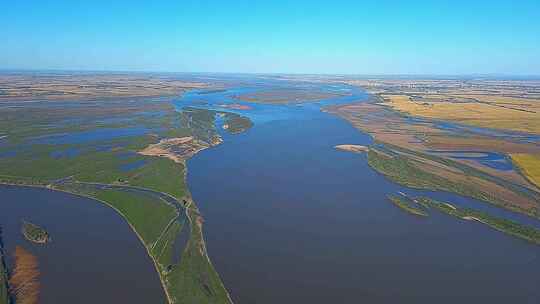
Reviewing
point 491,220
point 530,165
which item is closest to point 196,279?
point 491,220

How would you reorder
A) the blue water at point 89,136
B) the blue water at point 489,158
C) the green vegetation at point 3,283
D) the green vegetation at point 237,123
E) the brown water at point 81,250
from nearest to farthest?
the green vegetation at point 3,283 < the brown water at point 81,250 < the blue water at point 489,158 < the blue water at point 89,136 < the green vegetation at point 237,123

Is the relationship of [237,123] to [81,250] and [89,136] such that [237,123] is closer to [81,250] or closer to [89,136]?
[89,136]

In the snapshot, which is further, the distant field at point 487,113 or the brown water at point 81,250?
the distant field at point 487,113

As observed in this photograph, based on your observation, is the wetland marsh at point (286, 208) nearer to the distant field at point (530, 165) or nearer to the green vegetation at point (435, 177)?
the green vegetation at point (435, 177)

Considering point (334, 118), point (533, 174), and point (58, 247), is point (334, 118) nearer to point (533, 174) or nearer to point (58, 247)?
point (533, 174)

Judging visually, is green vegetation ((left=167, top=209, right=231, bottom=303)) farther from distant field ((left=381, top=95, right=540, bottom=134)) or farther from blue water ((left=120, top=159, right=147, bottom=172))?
distant field ((left=381, top=95, right=540, bottom=134))

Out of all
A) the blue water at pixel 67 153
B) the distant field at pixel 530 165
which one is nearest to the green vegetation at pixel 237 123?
the blue water at pixel 67 153

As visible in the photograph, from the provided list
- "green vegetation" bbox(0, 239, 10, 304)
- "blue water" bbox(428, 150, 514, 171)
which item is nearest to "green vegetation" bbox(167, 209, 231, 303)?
"green vegetation" bbox(0, 239, 10, 304)
